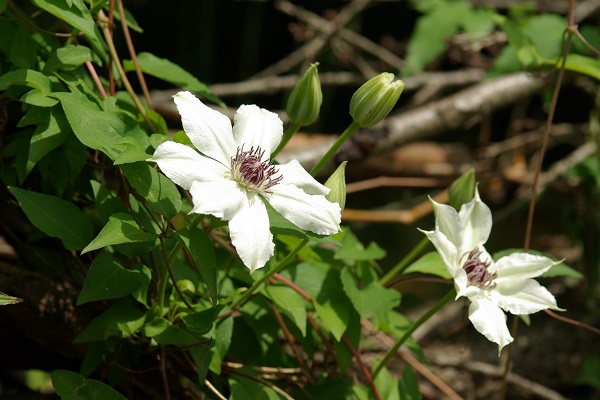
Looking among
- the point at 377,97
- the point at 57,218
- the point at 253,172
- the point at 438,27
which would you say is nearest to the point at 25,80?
the point at 57,218

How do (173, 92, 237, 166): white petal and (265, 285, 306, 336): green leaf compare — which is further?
(265, 285, 306, 336): green leaf

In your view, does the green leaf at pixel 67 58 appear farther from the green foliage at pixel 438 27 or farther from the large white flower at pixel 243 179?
the green foliage at pixel 438 27

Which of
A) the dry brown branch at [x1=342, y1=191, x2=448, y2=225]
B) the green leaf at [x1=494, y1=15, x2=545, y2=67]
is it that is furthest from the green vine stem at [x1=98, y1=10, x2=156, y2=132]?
the dry brown branch at [x1=342, y1=191, x2=448, y2=225]

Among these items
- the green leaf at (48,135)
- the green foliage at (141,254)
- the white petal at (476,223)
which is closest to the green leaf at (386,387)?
the green foliage at (141,254)

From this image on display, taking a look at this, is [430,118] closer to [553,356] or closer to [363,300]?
[553,356]

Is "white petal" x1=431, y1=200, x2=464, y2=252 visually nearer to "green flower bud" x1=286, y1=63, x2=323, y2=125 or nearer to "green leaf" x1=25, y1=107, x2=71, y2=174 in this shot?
"green flower bud" x1=286, y1=63, x2=323, y2=125

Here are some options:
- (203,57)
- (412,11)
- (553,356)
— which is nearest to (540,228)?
(553,356)
